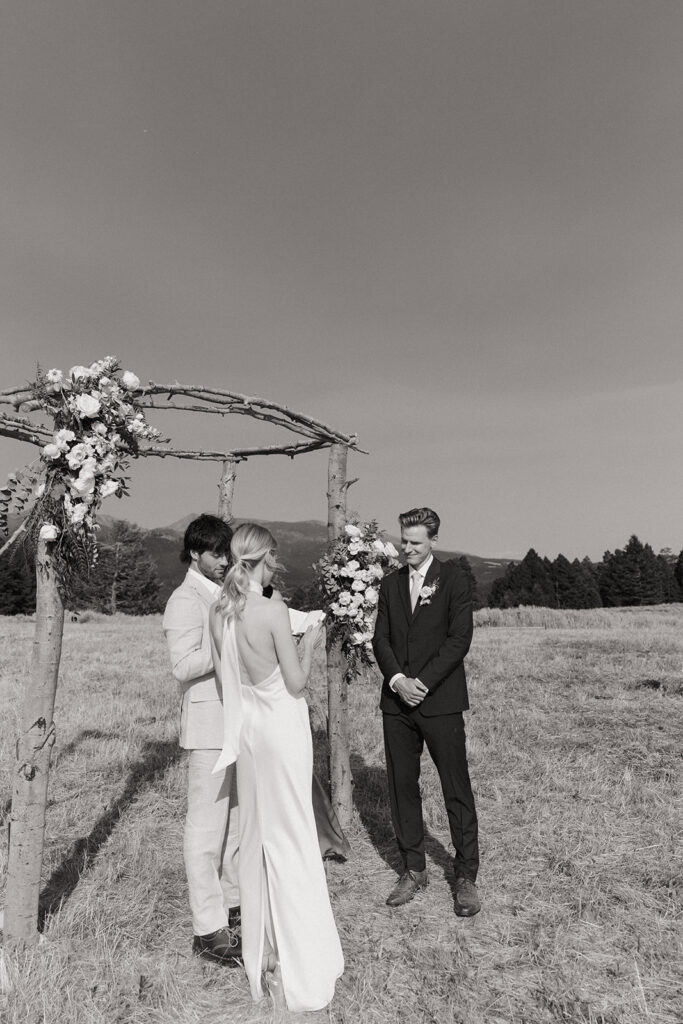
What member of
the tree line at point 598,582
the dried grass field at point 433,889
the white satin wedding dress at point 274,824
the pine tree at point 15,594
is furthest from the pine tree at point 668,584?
the white satin wedding dress at point 274,824

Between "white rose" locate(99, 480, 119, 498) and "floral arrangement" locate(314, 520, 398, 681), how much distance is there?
2.56 m

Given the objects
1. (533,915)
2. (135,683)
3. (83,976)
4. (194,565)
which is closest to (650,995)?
(533,915)

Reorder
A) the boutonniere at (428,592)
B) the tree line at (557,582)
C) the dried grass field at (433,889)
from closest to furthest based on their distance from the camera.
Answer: the dried grass field at (433,889) → the boutonniere at (428,592) → the tree line at (557,582)

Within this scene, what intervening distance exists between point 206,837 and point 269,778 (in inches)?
30.6

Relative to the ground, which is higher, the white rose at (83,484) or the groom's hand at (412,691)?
the white rose at (83,484)

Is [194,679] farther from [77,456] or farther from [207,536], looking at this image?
[77,456]

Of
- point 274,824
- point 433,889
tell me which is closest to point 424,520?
point 274,824

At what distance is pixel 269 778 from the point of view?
4.30 metres

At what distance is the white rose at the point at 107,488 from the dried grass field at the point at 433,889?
2881 millimetres

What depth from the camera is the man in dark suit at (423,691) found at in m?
5.44

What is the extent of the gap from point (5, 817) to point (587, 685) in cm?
1153

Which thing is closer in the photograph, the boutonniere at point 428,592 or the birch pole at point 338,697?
the boutonniere at point 428,592

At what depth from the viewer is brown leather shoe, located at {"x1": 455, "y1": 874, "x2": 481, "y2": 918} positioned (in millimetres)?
5230

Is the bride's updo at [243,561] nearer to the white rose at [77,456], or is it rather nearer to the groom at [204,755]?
the groom at [204,755]
